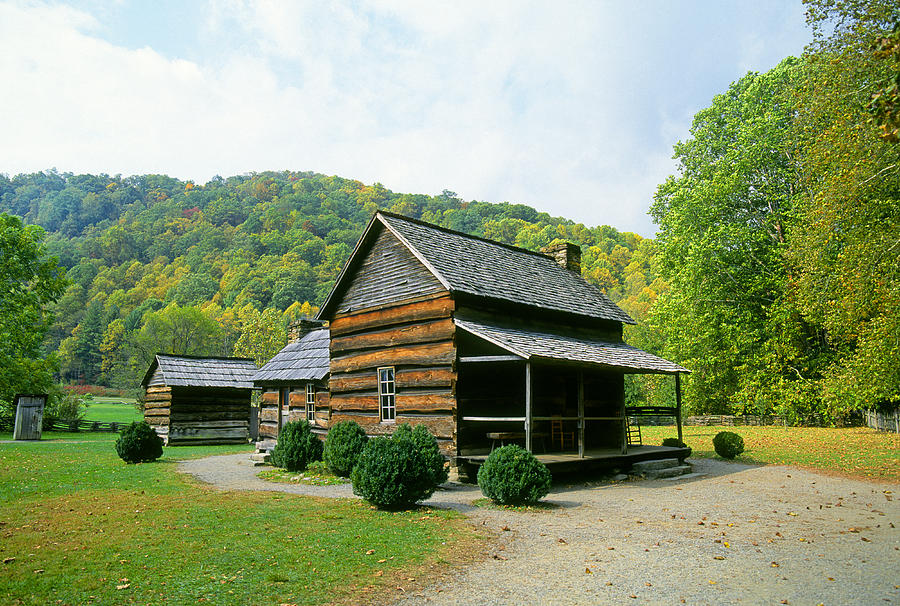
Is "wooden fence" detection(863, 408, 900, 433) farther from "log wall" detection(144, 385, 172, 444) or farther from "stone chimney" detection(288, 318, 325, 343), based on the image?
"log wall" detection(144, 385, 172, 444)

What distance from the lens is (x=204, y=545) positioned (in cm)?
828

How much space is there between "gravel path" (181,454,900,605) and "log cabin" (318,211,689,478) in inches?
100

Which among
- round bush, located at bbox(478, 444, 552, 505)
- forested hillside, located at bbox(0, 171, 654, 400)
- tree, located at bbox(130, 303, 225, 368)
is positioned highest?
forested hillside, located at bbox(0, 171, 654, 400)

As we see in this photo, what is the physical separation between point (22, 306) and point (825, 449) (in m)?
41.2

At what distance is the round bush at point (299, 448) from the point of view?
18094 mm

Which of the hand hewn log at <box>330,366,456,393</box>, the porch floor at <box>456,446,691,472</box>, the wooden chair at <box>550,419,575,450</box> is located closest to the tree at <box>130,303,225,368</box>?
the hand hewn log at <box>330,366,456,393</box>

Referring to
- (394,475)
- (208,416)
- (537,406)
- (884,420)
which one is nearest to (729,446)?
(537,406)

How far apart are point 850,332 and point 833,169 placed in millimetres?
7205

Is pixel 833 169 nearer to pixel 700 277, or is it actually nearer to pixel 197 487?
pixel 700 277

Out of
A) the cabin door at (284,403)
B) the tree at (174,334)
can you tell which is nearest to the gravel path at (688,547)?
the cabin door at (284,403)

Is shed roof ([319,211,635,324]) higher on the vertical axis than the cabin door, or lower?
higher

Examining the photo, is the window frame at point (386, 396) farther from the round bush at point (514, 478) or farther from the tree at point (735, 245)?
the tree at point (735, 245)

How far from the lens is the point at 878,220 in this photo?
2027 centimetres

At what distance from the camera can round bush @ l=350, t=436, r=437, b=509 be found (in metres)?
11.0
